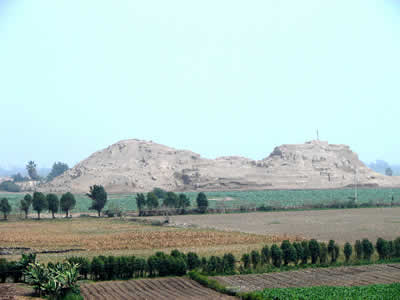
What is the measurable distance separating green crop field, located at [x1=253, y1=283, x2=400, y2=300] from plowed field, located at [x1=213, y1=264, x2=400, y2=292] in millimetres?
1286

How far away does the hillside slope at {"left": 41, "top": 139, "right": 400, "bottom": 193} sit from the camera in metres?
139

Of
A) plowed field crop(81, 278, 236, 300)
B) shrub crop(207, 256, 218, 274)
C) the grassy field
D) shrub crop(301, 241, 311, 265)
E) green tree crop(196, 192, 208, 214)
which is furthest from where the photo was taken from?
green tree crop(196, 192, 208, 214)

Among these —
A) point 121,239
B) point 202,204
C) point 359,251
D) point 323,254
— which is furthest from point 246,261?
point 202,204

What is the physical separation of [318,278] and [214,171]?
390 ft

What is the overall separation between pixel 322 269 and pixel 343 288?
5.16 meters

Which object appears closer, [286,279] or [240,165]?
[286,279]

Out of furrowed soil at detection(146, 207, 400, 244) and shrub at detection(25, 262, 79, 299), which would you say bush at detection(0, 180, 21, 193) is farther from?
shrub at detection(25, 262, 79, 299)

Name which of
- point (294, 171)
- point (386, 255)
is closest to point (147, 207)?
point (386, 255)


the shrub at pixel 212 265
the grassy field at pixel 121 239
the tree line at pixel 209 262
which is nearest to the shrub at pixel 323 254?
the tree line at pixel 209 262

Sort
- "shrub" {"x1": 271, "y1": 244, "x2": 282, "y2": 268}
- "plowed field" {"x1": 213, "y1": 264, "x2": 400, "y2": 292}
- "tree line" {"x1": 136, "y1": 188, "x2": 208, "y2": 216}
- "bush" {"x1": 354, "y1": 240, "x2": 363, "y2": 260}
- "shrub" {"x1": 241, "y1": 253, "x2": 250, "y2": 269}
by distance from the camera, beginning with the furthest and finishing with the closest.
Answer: "tree line" {"x1": 136, "y1": 188, "x2": 208, "y2": 216}, "bush" {"x1": 354, "y1": 240, "x2": 363, "y2": 260}, "shrub" {"x1": 271, "y1": 244, "x2": 282, "y2": 268}, "shrub" {"x1": 241, "y1": 253, "x2": 250, "y2": 269}, "plowed field" {"x1": 213, "y1": 264, "x2": 400, "y2": 292}

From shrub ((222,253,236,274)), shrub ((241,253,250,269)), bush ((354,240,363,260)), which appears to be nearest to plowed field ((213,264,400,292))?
shrub ((222,253,236,274))

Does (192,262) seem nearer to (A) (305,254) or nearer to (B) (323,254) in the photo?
(A) (305,254)

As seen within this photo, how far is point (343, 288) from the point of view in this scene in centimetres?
2330

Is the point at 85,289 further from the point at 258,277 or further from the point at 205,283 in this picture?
the point at 258,277
